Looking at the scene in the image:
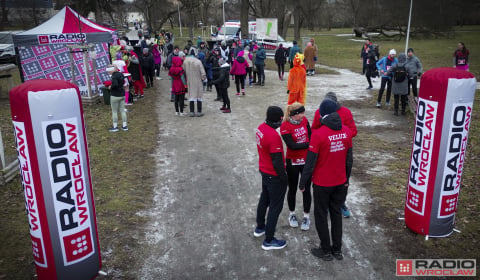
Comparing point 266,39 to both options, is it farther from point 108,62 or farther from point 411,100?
point 411,100

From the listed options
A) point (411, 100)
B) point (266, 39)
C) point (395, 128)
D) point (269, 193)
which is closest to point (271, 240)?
point (269, 193)

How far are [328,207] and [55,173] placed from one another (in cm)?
314

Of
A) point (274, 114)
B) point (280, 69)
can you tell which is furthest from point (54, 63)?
point (274, 114)

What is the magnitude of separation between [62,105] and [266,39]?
25.4 m

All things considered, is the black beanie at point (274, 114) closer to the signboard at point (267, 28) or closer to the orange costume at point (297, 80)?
the orange costume at point (297, 80)

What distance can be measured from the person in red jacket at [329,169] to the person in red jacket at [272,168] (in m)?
0.31

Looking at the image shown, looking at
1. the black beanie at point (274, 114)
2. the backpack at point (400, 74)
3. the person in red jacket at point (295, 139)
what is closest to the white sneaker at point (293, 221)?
the person in red jacket at point (295, 139)

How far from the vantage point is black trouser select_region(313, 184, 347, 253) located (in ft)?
15.2

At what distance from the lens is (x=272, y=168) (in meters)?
4.73

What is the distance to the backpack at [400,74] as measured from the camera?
10.9 meters

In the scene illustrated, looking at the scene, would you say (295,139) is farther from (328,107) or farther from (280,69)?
(280,69)

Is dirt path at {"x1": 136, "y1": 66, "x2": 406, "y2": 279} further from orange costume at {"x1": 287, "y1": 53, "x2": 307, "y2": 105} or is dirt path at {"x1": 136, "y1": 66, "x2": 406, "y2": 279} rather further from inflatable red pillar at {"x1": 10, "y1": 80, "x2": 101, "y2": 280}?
orange costume at {"x1": 287, "y1": 53, "x2": 307, "y2": 105}

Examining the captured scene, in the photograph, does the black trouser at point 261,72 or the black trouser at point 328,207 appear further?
the black trouser at point 261,72

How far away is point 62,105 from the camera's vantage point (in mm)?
3934
